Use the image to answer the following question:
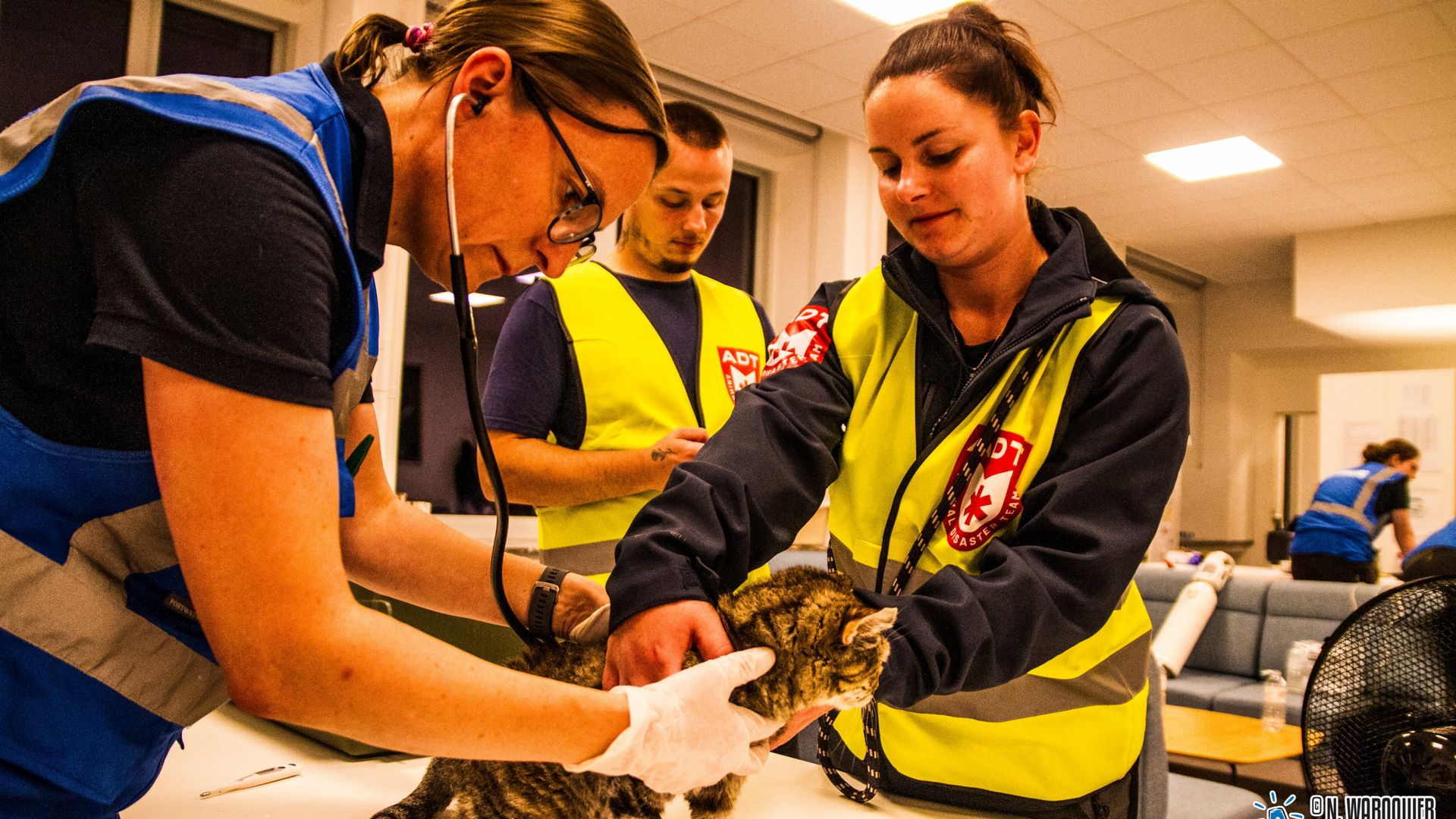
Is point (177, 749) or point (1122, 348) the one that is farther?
point (177, 749)

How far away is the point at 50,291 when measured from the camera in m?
0.64

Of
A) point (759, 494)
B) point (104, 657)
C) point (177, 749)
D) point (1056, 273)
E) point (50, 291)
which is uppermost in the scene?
point (1056, 273)

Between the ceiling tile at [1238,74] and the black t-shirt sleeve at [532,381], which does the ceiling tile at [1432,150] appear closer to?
the ceiling tile at [1238,74]

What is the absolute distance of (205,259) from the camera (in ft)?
1.94

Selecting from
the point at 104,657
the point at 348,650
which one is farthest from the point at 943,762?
the point at 104,657

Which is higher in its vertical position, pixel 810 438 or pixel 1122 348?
pixel 1122 348

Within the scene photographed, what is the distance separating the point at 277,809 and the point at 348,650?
1.81 ft

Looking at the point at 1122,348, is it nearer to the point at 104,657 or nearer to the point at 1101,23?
the point at 104,657

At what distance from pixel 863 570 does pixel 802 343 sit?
1.04 ft

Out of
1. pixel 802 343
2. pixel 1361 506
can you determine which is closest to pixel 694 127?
pixel 802 343

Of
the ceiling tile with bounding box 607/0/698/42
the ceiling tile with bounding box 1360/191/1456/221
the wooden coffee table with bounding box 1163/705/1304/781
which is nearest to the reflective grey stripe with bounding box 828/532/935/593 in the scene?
the wooden coffee table with bounding box 1163/705/1304/781

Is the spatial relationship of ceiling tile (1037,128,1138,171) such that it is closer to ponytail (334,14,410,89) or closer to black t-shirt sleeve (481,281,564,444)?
black t-shirt sleeve (481,281,564,444)

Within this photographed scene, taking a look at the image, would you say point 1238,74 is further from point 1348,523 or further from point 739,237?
point 739,237

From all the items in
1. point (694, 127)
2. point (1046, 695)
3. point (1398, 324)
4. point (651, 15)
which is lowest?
point (1046, 695)
